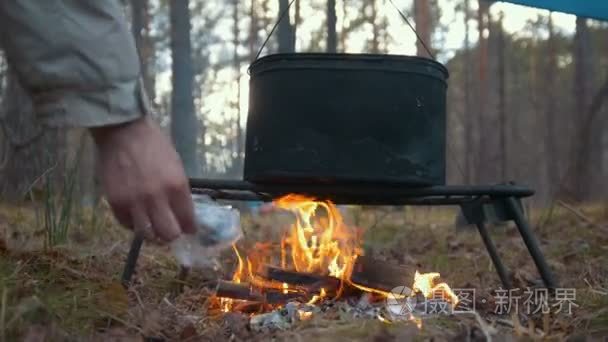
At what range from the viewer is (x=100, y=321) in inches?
76.0

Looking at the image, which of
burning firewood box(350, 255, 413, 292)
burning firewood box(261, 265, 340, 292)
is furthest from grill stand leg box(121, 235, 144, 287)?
burning firewood box(350, 255, 413, 292)

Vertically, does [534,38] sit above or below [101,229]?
above

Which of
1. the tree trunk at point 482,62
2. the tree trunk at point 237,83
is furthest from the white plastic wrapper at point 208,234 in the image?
the tree trunk at point 237,83

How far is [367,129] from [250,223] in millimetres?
4167

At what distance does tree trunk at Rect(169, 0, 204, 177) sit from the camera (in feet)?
30.2

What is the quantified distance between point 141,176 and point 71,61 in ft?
0.62

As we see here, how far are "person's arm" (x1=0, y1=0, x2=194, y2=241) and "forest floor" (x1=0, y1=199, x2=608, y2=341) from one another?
0.71m

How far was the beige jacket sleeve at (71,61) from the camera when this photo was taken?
965mm

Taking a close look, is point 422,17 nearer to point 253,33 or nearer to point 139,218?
point 253,33

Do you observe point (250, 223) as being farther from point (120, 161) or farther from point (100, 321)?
point (120, 161)

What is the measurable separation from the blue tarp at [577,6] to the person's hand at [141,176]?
2.42 meters

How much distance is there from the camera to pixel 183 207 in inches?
41.3

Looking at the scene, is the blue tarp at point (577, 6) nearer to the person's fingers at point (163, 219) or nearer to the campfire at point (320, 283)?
the campfire at point (320, 283)

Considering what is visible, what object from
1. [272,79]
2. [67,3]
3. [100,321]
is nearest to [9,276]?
[100,321]
